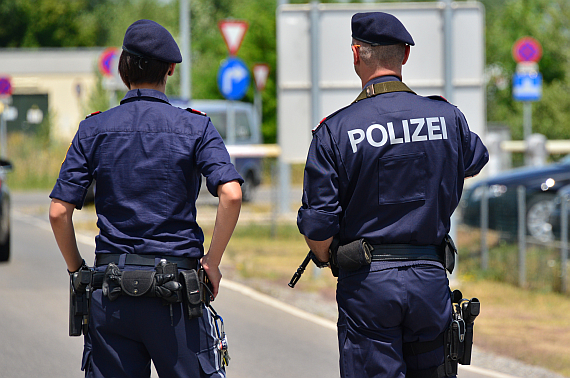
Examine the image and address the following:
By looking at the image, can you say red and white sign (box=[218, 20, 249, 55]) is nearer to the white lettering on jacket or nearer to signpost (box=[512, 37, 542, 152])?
signpost (box=[512, 37, 542, 152])

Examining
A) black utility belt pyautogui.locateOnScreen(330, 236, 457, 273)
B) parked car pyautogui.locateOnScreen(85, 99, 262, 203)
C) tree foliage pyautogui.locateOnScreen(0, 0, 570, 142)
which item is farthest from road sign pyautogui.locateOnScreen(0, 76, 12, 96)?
black utility belt pyautogui.locateOnScreen(330, 236, 457, 273)

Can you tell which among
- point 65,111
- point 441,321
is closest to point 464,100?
point 441,321

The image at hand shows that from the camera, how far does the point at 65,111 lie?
4397 cm

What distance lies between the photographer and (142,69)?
3184mm

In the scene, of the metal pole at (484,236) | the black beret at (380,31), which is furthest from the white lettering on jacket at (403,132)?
the metal pole at (484,236)

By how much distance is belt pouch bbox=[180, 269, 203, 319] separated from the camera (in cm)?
304

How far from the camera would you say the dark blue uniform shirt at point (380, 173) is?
318 centimetres

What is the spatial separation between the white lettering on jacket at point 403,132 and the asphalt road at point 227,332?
2.70 metres

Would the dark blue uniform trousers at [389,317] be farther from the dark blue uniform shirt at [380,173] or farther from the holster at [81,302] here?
the holster at [81,302]

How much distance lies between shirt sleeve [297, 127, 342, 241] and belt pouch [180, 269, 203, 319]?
48 centimetres

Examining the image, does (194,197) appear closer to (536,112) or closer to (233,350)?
(233,350)

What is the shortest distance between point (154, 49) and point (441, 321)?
60.9 inches

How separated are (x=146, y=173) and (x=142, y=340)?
2.05 feet

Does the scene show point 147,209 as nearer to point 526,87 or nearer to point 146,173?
point 146,173
